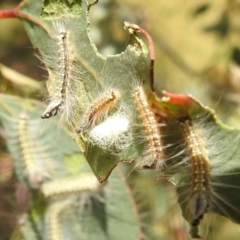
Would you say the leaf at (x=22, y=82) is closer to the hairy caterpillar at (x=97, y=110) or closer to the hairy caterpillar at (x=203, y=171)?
the hairy caterpillar at (x=97, y=110)

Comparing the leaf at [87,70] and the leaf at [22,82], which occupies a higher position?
the leaf at [87,70]

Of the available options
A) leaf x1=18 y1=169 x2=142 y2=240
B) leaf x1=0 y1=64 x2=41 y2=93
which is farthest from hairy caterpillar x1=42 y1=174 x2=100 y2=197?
leaf x1=0 y1=64 x2=41 y2=93

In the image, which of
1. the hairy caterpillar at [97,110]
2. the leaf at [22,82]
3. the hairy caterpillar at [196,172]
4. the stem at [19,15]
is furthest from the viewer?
the leaf at [22,82]

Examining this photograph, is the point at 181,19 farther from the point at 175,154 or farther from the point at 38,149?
the point at 175,154

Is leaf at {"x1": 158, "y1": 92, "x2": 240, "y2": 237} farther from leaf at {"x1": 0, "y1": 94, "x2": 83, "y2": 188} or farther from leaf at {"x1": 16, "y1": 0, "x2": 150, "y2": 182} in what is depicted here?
leaf at {"x1": 0, "y1": 94, "x2": 83, "y2": 188}

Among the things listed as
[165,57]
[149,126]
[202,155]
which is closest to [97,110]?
[149,126]

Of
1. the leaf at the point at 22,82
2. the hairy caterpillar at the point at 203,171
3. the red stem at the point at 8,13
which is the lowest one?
the leaf at the point at 22,82

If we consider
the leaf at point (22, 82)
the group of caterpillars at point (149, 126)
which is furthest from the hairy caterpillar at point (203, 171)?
the leaf at point (22, 82)
